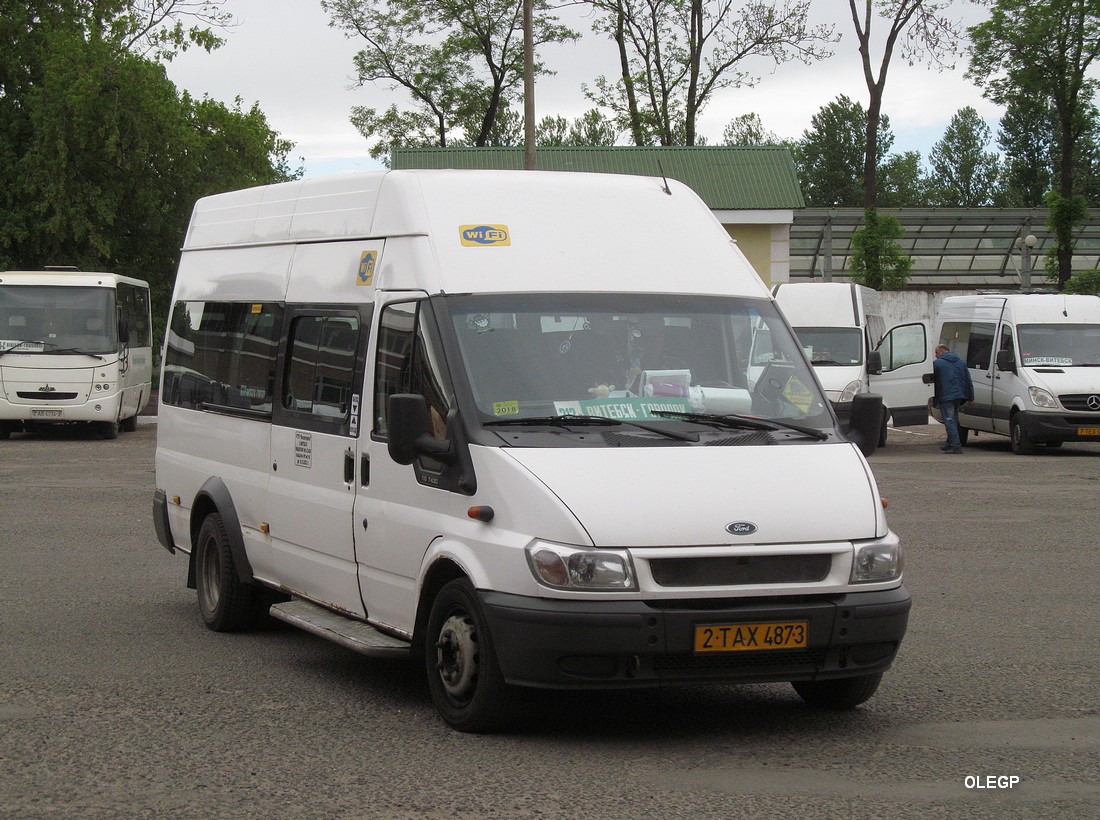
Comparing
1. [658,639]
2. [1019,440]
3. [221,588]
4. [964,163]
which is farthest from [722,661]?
[964,163]

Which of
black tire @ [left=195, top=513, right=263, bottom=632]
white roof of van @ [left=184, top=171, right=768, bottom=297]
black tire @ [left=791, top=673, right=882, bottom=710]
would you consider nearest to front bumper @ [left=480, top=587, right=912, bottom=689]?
black tire @ [left=791, top=673, right=882, bottom=710]

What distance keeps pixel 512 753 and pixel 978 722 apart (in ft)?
6.99

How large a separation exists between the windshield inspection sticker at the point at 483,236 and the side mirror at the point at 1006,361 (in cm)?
1812

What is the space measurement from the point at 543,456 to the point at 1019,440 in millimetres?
18806

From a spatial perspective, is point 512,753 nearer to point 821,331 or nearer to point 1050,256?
point 821,331

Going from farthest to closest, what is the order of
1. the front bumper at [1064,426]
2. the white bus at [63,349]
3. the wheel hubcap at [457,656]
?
the white bus at [63,349] → the front bumper at [1064,426] → the wheel hubcap at [457,656]

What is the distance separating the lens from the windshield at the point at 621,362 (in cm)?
685

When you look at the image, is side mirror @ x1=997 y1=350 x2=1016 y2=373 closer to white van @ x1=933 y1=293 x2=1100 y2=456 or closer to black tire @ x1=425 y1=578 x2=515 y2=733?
white van @ x1=933 y1=293 x2=1100 y2=456

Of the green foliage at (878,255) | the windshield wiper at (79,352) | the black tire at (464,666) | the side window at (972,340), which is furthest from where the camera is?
the green foliage at (878,255)

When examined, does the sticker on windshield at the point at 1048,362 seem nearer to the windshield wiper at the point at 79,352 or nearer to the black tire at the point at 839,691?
the windshield wiper at the point at 79,352

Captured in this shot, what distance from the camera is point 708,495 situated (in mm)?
6273

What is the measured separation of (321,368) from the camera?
8133mm

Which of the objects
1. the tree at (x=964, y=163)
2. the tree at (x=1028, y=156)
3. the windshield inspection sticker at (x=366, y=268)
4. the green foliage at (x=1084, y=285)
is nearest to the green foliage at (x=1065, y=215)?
the green foliage at (x=1084, y=285)

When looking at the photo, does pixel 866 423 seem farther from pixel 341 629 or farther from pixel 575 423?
pixel 341 629
